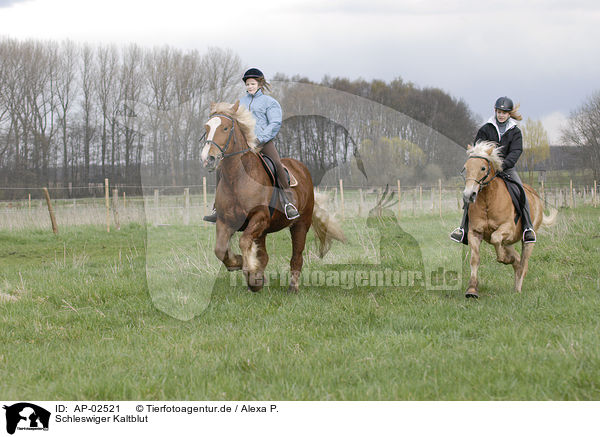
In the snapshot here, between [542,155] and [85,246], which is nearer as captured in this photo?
Result: [85,246]

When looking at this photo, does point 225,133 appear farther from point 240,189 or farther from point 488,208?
point 488,208

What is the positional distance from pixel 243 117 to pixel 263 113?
0.48 metres

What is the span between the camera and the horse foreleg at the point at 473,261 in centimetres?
638

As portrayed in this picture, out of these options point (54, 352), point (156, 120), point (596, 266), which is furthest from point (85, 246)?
point (596, 266)

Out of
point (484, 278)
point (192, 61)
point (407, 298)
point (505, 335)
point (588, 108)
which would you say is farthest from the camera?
point (588, 108)

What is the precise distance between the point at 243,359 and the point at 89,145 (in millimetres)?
33248

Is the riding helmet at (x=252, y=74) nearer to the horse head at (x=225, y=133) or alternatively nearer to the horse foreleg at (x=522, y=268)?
the horse head at (x=225, y=133)

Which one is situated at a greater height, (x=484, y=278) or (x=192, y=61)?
(x=192, y=61)

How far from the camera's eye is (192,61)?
1529 cm

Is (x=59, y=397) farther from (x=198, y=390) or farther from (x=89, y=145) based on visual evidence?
(x=89, y=145)

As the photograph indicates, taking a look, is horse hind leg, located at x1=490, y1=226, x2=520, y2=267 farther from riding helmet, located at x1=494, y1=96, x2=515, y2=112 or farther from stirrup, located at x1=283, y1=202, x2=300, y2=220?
stirrup, located at x1=283, y1=202, x2=300, y2=220

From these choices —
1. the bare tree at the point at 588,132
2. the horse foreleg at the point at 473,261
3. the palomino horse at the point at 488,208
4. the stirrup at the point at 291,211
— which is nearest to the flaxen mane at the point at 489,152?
the palomino horse at the point at 488,208

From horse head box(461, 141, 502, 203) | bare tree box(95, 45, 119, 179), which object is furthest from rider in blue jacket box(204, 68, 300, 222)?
bare tree box(95, 45, 119, 179)

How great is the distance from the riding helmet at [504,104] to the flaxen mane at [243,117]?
130 inches
